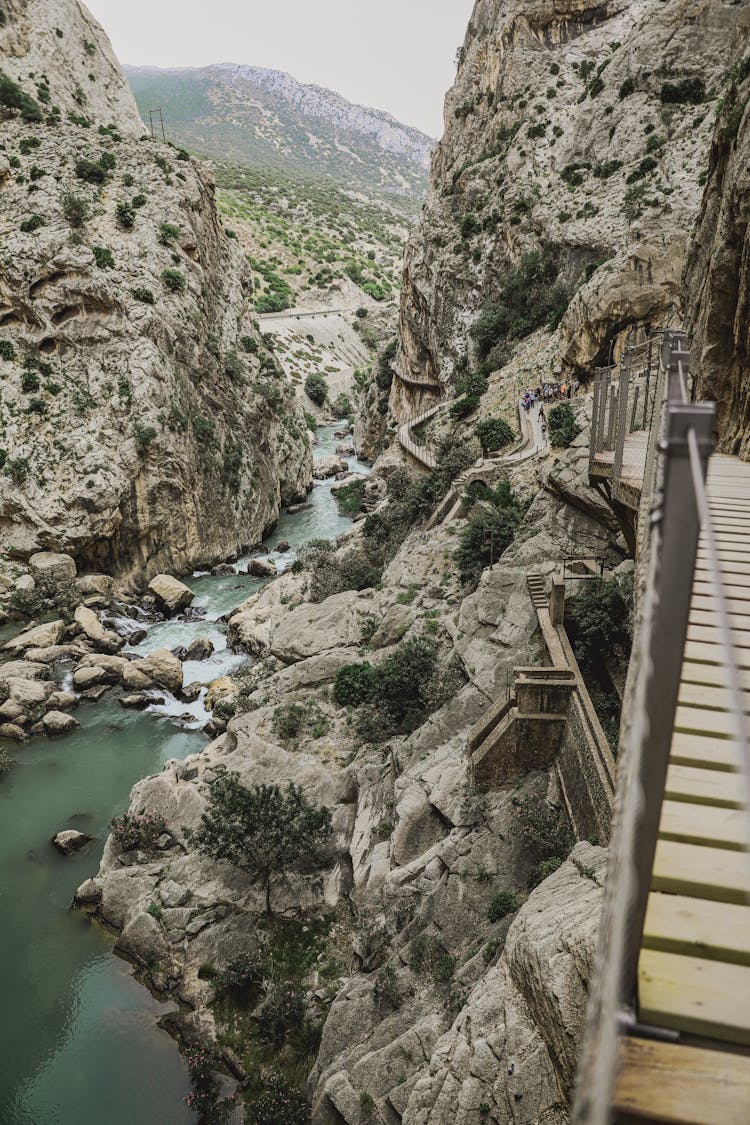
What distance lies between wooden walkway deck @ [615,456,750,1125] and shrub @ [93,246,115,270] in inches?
1613

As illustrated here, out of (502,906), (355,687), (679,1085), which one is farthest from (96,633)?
(679,1085)

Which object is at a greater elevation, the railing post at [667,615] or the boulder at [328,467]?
the railing post at [667,615]

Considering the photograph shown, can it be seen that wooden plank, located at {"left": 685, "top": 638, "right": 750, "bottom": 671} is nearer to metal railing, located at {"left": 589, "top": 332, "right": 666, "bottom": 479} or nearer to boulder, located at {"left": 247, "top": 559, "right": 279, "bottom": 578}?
metal railing, located at {"left": 589, "top": 332, "right": 666, "bottom": 479}

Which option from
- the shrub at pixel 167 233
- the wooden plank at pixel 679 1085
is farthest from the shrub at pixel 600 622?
the shrub at pixel 167 233

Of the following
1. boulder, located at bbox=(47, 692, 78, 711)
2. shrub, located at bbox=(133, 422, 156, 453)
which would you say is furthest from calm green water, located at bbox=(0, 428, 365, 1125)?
shrub, located at bbox=(133, 422, 156, 453)

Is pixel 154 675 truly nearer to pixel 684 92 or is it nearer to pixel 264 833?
pixel 264 833

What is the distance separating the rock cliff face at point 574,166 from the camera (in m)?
30.2

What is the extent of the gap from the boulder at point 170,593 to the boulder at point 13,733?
10.3m

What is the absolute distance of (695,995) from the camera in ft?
8.00

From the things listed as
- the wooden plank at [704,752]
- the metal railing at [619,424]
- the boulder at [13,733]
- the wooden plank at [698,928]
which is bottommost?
the boulder at [13,733]

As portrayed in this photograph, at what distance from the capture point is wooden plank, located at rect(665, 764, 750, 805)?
314 centimetres

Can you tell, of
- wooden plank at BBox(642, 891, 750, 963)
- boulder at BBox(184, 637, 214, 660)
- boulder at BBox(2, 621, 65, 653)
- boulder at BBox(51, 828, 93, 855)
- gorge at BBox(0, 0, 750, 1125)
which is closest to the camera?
wooden plank at BBox(642, 891, 750, 963)

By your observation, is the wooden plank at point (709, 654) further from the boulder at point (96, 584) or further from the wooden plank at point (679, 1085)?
the boulder at point (96, 584)

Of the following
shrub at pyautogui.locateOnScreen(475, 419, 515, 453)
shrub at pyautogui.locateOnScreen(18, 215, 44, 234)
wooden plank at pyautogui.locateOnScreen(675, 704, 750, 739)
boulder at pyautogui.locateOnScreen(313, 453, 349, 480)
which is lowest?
boulder at pyautogui.locateOnScreen(313, 453, 349, 480)
